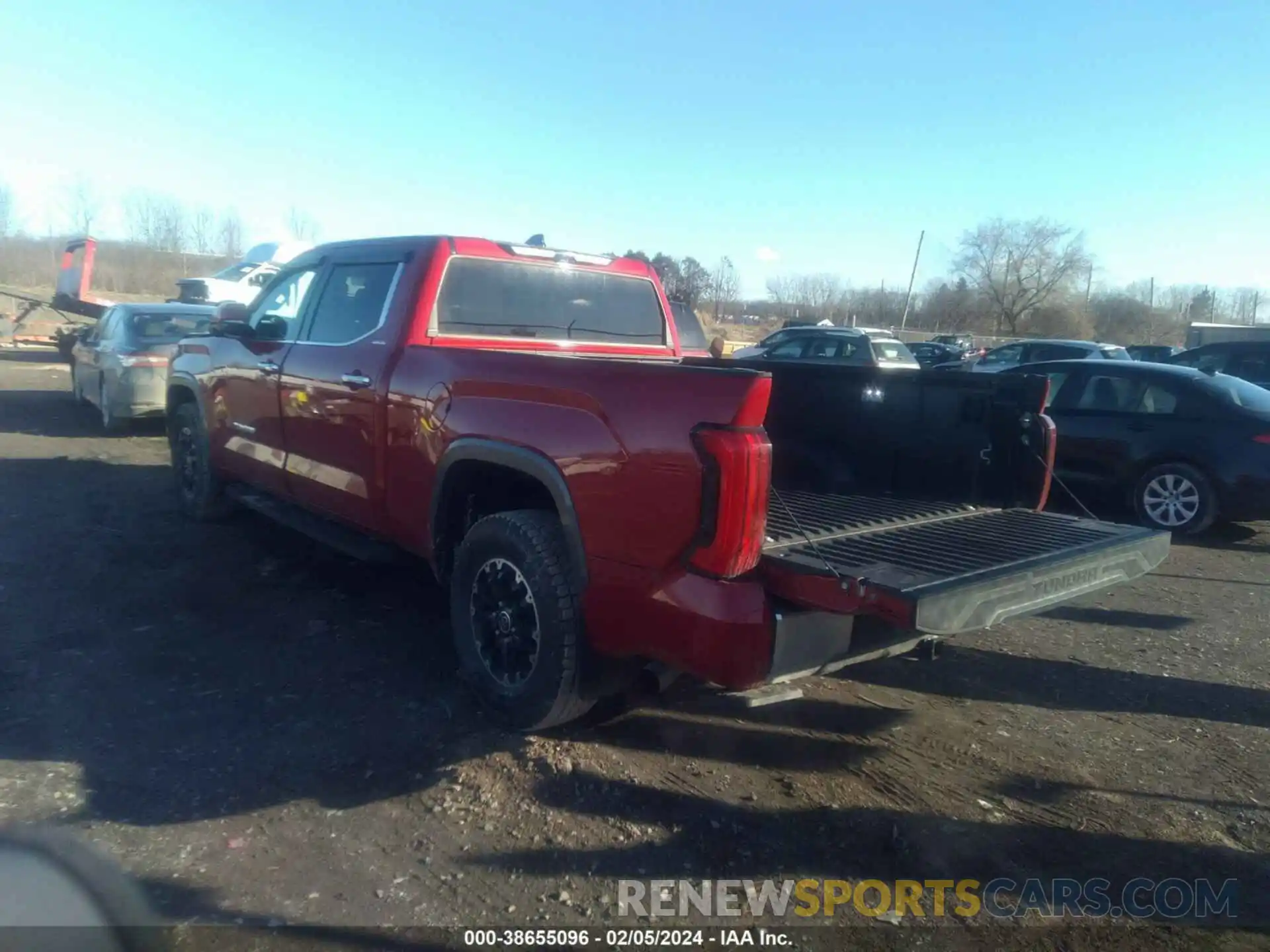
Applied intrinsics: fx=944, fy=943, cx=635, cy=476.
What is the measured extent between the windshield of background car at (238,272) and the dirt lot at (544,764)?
1789 cm

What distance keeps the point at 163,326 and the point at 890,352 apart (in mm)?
11437

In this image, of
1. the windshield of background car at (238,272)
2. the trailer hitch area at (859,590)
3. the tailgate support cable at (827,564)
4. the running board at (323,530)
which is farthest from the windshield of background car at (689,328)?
the windshield of background car at (238,272)

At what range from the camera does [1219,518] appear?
820 centimetres

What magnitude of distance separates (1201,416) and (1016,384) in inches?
194

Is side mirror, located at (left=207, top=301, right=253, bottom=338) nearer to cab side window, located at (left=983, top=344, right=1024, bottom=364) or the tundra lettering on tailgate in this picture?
the tundra lettering on tailgate

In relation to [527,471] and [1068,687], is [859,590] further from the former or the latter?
[1068,687]

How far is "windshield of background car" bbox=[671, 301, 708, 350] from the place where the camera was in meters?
13.0

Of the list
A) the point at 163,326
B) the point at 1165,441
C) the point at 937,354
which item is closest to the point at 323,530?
the point at 1165,441

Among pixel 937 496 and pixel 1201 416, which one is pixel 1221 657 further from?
pixel 1201 416

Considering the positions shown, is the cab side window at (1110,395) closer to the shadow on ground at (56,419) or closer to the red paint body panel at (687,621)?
the red paint body panel at (687,621)

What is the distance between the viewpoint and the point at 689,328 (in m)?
13.5

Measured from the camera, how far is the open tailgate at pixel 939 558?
2930mm

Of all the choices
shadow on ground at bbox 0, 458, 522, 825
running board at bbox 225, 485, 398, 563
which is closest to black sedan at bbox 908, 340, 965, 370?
running board at bbox 225, 485, 398, 563

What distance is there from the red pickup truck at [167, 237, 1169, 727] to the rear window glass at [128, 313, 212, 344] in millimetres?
5784
